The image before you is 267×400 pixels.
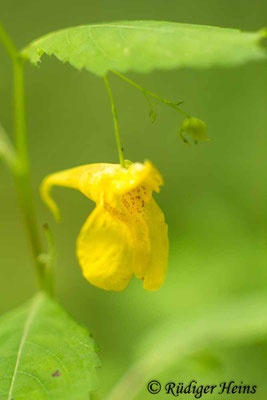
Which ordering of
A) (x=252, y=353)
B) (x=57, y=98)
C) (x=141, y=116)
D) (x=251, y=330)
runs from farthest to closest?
(x=57, y=98) < (x=141, y=116) < (x=252, y=353) < (x=251, y=330)

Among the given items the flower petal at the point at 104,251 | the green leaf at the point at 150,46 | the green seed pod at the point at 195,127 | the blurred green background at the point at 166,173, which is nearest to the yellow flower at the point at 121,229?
the flower petal at the point at 104,251

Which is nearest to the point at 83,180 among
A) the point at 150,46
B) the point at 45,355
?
the point at 150,46

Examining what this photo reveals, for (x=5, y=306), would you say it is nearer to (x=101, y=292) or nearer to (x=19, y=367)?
(x=101, y=292)

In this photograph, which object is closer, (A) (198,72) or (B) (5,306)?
(B) (5,306)

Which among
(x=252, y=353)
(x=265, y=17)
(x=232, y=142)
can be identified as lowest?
(x=252, y=353)

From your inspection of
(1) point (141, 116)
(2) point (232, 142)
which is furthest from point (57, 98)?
(2) point (232, 142)

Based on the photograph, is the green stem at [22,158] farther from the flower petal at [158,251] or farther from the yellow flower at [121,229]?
the flower petal at [158,251]

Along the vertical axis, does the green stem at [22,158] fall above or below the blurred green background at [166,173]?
below
